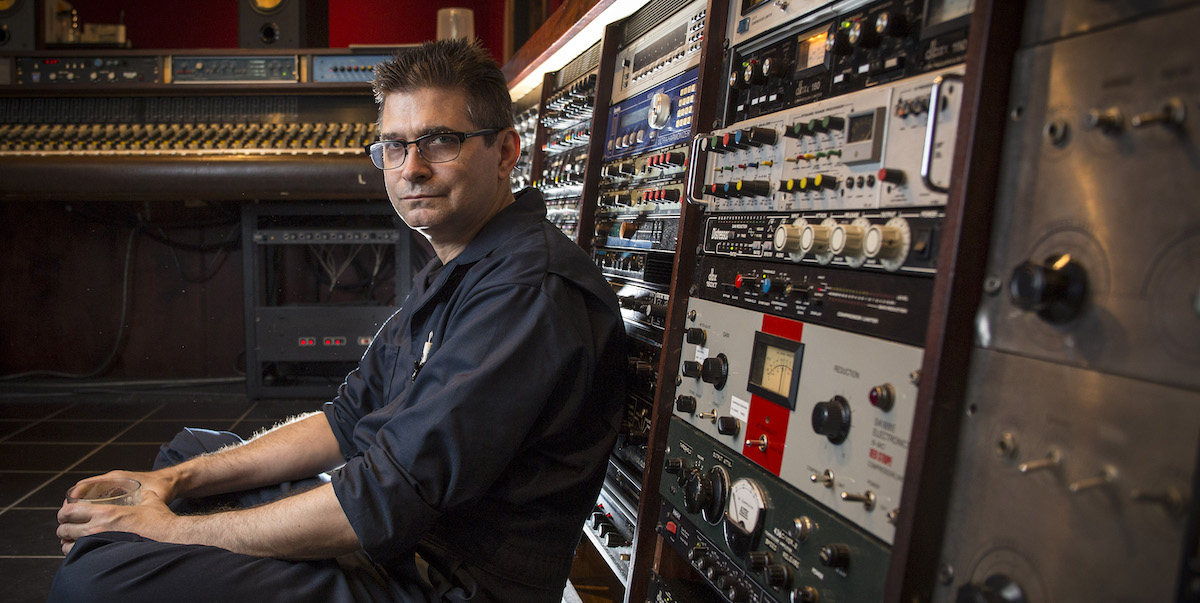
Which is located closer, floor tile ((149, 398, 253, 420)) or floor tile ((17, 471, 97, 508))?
floor tile ((17, 471, 97, 508))

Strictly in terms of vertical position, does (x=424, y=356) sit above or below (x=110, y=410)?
above

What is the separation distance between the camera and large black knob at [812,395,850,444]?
0.98 meters

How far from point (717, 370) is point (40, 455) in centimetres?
309

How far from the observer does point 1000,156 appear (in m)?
0.80

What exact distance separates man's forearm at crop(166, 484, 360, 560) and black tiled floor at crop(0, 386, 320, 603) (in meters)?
1.14

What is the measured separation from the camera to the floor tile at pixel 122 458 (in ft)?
9.55

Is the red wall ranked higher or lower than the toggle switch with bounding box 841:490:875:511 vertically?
higher

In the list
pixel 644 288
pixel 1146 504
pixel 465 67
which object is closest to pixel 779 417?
pixel 1146 504

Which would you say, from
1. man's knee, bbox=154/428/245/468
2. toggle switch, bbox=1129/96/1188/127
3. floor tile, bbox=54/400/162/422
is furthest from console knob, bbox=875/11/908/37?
floor tile, bbox=54/400/162/422

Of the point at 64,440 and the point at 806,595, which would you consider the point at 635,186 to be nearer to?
the point at 806,595

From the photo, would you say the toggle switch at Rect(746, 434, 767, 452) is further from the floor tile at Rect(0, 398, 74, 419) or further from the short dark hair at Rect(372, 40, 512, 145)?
the floor tile at Rect(0, 398, 74, 419)

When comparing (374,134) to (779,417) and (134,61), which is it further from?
(779,417)

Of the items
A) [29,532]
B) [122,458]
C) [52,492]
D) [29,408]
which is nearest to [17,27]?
[29,408]

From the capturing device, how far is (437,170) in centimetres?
140
